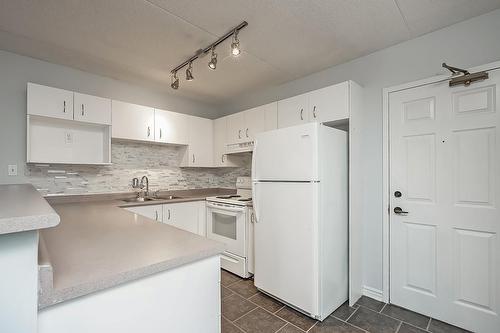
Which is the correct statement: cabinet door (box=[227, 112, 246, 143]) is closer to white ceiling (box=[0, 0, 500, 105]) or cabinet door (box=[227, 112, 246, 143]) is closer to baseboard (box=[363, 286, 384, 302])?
white ceiling (box=[0, 0, 500, 105])

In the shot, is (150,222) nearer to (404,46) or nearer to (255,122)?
(255,122)

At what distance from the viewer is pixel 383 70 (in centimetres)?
235

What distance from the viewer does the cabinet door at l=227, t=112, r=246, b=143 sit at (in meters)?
3.33

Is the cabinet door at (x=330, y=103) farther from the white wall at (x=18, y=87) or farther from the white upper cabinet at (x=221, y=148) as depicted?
the white wall at (x=18, y=87)

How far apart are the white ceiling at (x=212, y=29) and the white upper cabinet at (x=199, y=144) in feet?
3.21

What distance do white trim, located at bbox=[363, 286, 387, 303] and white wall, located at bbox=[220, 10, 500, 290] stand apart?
4 cm

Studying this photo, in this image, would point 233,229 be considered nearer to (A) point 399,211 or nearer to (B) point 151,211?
(B) point 151,211

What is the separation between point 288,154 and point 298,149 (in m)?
0.11

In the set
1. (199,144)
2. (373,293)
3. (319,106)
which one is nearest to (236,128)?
(199,144)

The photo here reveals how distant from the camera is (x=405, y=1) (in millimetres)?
1701

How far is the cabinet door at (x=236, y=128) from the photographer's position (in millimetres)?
3332

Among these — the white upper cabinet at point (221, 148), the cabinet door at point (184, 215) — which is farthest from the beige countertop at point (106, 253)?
the white upper cabinet at point (221, 148)

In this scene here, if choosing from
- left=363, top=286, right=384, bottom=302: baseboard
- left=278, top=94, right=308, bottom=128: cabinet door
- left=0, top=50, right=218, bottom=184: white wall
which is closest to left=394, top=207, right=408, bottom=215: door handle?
left=363, top=286, right=384, bottom=302: baseboard

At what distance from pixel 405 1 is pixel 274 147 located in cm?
145
